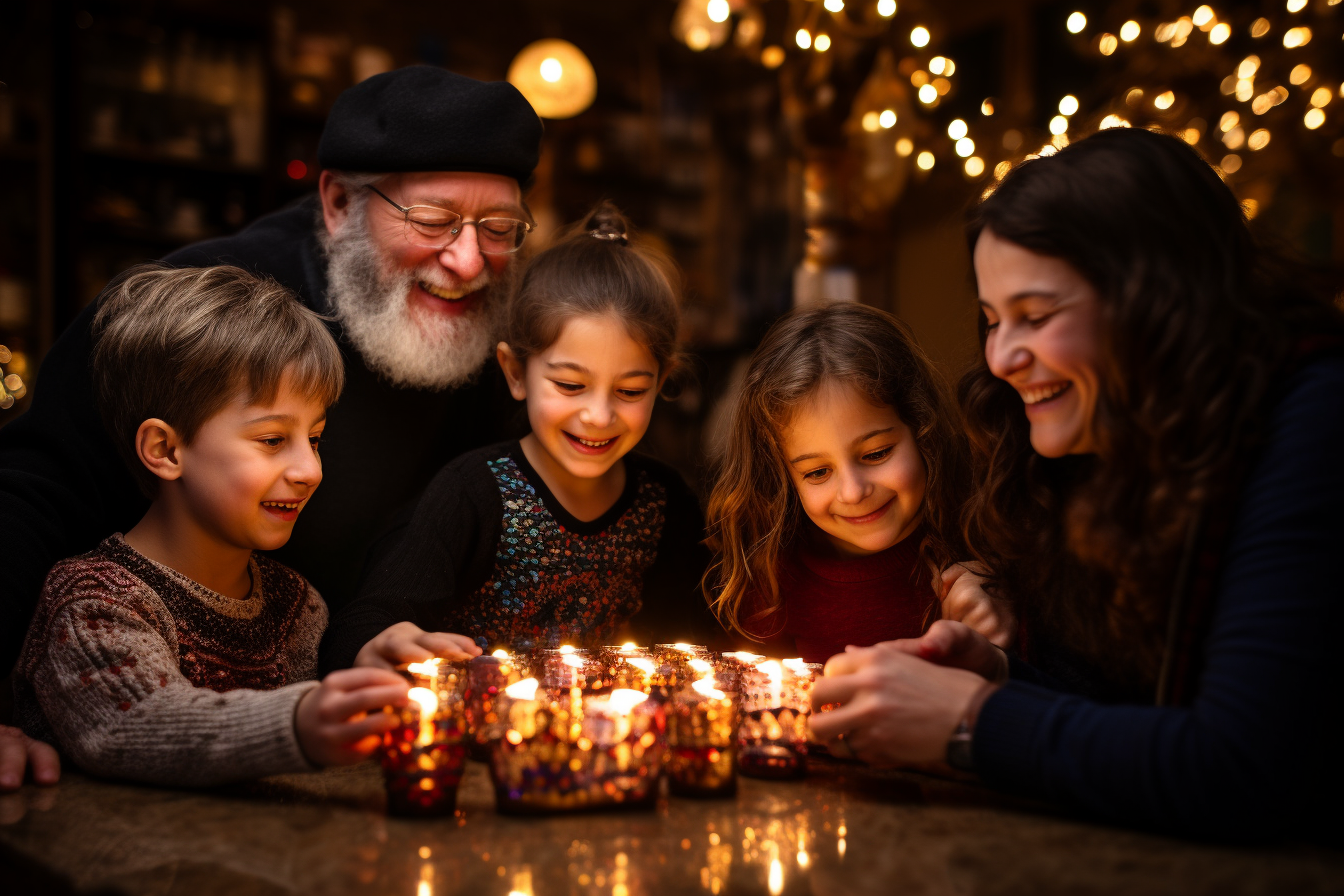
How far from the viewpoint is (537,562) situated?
216 centimetres

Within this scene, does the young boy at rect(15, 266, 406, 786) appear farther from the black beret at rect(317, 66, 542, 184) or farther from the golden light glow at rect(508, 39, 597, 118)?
the golden light glow at rect(508, 39, 597, 118)

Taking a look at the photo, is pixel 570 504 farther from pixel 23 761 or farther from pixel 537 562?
pixel 23 761

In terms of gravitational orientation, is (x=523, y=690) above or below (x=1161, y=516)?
below

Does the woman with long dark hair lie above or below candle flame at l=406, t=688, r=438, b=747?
above

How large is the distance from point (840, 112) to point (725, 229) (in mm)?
4115

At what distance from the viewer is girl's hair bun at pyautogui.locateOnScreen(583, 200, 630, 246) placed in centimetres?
237

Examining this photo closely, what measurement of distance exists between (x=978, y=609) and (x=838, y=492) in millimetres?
329

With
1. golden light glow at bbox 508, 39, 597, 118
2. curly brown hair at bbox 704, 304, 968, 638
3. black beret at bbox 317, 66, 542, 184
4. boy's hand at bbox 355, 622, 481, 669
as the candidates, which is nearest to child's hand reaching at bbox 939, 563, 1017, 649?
curly brown hair at bbox 704, 304, 968, 638

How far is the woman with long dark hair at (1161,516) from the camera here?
1.16m

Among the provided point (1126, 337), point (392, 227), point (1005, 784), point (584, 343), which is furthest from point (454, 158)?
point (1005, 784)

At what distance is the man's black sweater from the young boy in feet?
0.58

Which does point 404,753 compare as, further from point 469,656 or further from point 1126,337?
point 1126,337

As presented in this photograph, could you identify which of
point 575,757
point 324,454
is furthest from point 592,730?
point 324,454

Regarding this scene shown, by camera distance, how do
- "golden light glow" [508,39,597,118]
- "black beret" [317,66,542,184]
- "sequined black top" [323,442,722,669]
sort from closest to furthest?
"sequined black top" [323,442,722,669] → "black beret" [317,66,542,184] → "golden light glow" [508,39,597,118]
